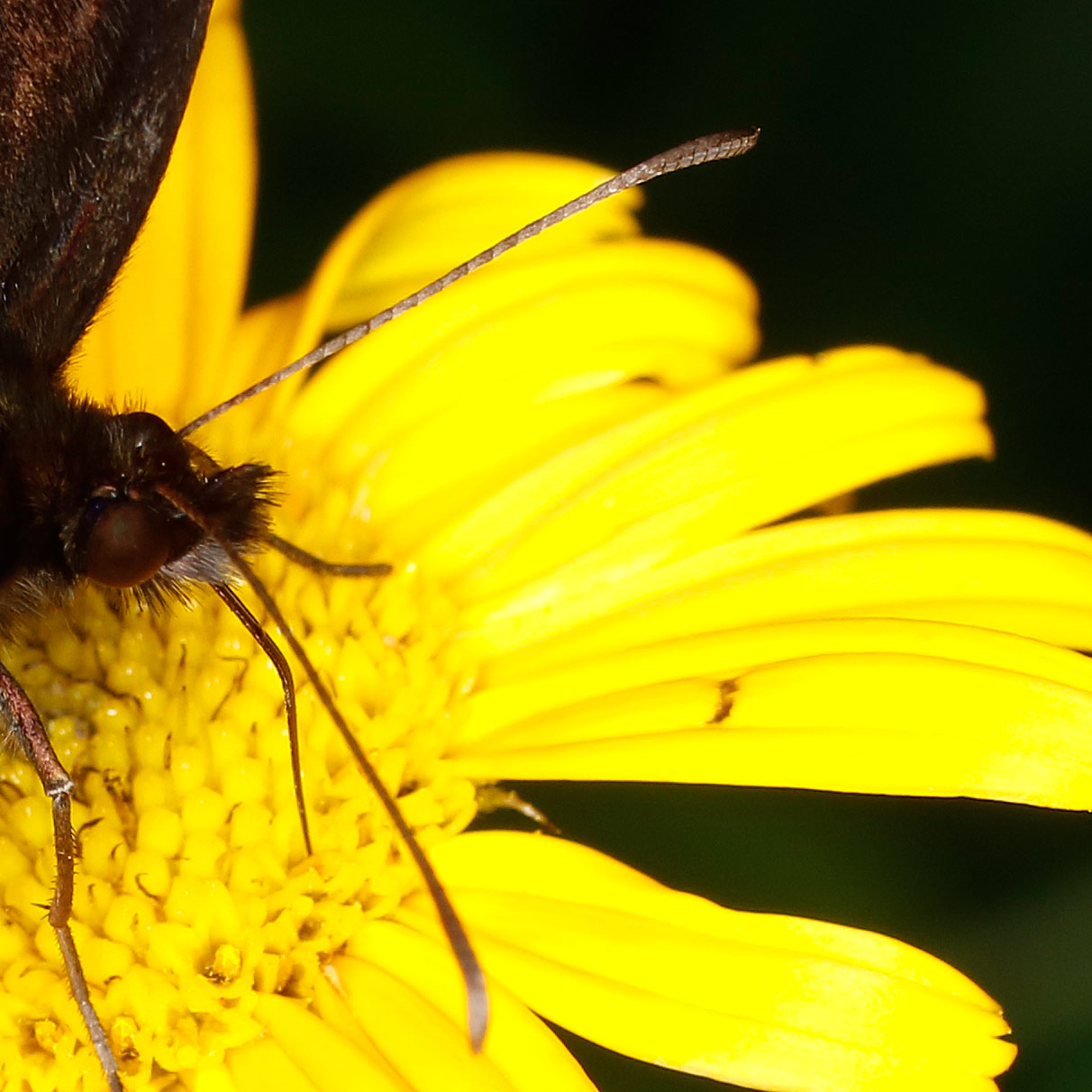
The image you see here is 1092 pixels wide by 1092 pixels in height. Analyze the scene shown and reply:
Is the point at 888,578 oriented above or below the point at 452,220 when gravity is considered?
below

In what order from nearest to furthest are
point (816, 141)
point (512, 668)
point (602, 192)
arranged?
point (602, 192)
point (512, 668)
point (816, 141)

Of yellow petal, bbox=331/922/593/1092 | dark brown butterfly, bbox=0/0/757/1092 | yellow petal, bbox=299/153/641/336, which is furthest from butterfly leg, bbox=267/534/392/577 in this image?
yellow petal, bbox=299/153/641/336

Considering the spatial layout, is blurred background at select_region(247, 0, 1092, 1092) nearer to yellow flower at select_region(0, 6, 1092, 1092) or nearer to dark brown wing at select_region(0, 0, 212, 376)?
yellow flower at select_region(0, 6, 1092, 1092)

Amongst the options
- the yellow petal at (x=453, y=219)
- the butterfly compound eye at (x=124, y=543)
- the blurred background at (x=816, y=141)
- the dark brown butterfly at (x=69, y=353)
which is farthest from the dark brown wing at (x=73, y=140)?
the blurred background at (x=816, y=141)

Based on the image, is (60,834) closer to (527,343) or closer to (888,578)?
(888,578)

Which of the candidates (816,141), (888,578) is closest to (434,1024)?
(888,578)

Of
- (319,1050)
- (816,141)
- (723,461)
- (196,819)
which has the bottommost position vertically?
(319,1050)

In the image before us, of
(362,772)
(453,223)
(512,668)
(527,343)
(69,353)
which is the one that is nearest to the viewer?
(362,772)

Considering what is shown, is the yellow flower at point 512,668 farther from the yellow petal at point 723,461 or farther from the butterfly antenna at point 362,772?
the butterfly antenna at point 362,772
